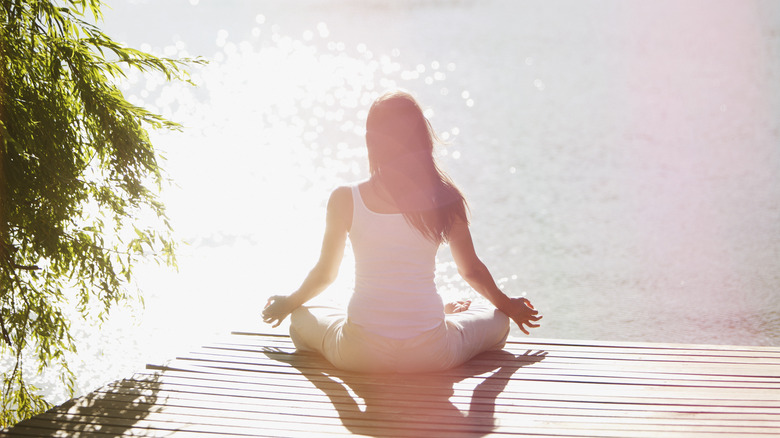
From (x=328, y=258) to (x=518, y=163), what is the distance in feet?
29.4

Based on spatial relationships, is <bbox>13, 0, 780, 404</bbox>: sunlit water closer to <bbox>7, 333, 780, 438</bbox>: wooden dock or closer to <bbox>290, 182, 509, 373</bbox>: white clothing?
<bbox>7, 333, 780, 438</bbox>: wooden dock

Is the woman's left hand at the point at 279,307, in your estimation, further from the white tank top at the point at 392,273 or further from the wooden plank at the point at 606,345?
the white tank top at the point at 392,273

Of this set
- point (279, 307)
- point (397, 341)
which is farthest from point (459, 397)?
point (279, 307)

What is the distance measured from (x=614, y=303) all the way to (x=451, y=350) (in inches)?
182

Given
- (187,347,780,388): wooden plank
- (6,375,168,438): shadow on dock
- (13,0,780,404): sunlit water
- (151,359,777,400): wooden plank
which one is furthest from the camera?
(13,0,780,404): sunlit water

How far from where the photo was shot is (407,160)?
3.15 meters

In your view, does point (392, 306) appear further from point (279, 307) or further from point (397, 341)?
point (279, 307)

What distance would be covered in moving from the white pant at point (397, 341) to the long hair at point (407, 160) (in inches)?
16.4

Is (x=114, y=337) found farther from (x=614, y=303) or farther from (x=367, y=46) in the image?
(x=367, y=46)

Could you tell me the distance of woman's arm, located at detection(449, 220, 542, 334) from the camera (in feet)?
10.8

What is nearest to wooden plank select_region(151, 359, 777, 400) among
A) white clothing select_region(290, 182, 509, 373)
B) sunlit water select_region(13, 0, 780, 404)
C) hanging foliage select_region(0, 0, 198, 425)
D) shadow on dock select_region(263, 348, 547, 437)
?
shadow on dock select_region(263, 348, 547, 437)

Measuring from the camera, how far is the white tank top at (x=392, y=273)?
3135 millimetres

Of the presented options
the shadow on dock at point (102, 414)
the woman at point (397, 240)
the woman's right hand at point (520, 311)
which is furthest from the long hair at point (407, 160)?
the shadow on dock at point (102, 414)

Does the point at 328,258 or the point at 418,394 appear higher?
the point at 328,258
